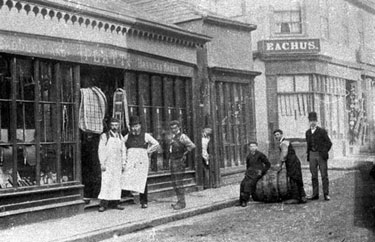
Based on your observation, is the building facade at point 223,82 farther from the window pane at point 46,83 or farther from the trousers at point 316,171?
the window pane at point 46,83

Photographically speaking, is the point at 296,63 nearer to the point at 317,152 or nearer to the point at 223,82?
the point at 223,82

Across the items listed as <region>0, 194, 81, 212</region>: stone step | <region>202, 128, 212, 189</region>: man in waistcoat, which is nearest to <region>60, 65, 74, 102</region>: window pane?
<region>0, 194, 81, 212</region>: stone step

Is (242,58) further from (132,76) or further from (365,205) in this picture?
(365,205)

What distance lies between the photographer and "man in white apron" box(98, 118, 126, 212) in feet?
33.1

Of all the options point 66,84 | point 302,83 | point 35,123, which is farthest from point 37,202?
point 302,83

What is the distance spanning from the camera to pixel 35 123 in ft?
30.6

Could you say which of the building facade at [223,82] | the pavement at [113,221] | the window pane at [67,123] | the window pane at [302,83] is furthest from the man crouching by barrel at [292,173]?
the window pane at [302,83]

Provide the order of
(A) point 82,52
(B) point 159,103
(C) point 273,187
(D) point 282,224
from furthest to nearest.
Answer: (B) point 159,103 → (C) point 273,187 → (A) point 82,52 → (D) point 282,224

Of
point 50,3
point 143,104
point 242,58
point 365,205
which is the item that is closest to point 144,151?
point 143,104

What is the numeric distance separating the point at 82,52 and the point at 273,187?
5132mm

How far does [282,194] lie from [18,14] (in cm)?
668

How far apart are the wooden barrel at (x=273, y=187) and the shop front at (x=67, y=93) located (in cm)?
246

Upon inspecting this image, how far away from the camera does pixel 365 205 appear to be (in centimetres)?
1033

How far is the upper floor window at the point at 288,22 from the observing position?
70.6ft
